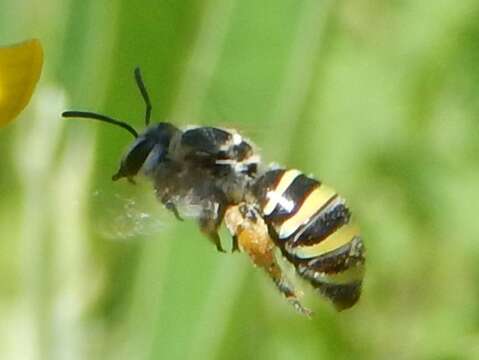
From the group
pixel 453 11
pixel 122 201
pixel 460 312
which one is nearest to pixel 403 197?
pixel 460 312

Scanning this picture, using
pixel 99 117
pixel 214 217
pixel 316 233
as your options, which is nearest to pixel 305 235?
pixel 316 233

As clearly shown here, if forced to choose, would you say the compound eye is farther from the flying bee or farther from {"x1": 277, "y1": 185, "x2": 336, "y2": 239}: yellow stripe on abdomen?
{"x1": 277, "y1": 185, "x2": 336, "y2": 239}: yellow stripe on abdomen

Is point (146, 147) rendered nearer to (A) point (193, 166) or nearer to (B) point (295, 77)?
(A) point (193, 166)

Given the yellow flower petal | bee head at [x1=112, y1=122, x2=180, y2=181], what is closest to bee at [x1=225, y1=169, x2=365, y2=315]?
bee head at [x1=112, y1=122, x2=180, y2=181]

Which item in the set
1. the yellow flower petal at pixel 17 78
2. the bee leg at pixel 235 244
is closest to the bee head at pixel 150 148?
the bee leg at pixel 235 244

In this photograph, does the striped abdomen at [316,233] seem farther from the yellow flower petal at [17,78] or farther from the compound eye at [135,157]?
the yellow flower petal at [17,78]

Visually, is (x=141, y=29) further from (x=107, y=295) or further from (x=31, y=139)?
(x=107, y=295)
